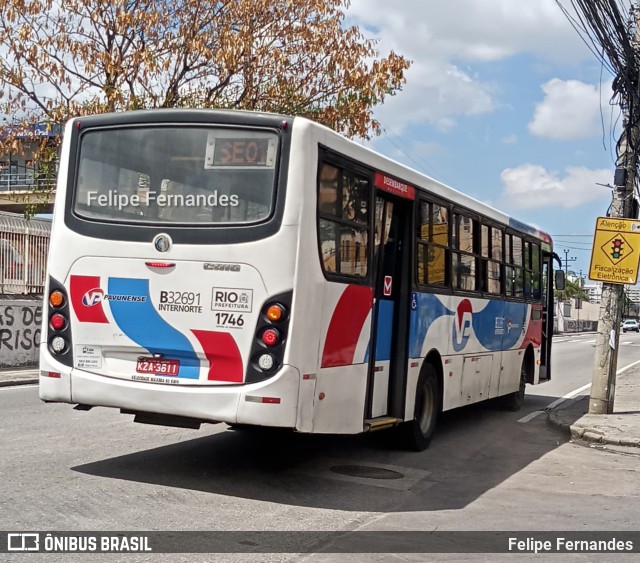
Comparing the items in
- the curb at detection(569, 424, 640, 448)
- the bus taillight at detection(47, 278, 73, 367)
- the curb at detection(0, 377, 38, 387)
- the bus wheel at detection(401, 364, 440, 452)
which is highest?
the bus taillight at detection(47, 278, 73, 367)

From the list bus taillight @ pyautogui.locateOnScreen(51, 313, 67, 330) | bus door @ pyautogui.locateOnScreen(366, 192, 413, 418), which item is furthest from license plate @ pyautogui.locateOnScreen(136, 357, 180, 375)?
bus door @ pyautogui.locateOnScreen(366, 192, 413, 418)

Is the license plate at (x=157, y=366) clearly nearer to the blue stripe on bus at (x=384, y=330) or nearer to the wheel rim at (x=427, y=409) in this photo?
the blue stripe on bus at (x=384, y=330)

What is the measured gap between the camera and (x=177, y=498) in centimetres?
704

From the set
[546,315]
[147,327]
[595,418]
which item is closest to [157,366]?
[147,327]

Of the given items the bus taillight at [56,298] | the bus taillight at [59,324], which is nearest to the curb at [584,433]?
the bus taillight at [59,324]

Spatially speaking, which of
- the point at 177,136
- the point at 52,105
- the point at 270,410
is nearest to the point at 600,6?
the point at 177,136

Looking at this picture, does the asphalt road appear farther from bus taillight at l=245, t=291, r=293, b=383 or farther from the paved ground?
bus taillight at l=245, t=291, r=293, b=383

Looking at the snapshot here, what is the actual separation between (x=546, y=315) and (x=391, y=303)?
8118 millimetres

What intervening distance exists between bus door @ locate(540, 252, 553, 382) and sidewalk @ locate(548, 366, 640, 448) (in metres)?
0.78

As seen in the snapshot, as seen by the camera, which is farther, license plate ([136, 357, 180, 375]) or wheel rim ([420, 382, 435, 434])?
wheel rim ([420, 382, 435, 434])

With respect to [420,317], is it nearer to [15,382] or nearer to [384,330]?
[384,330]

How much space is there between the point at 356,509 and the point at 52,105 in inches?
618

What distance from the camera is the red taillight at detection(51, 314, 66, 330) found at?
7754 mm

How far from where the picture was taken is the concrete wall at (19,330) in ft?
62.6
